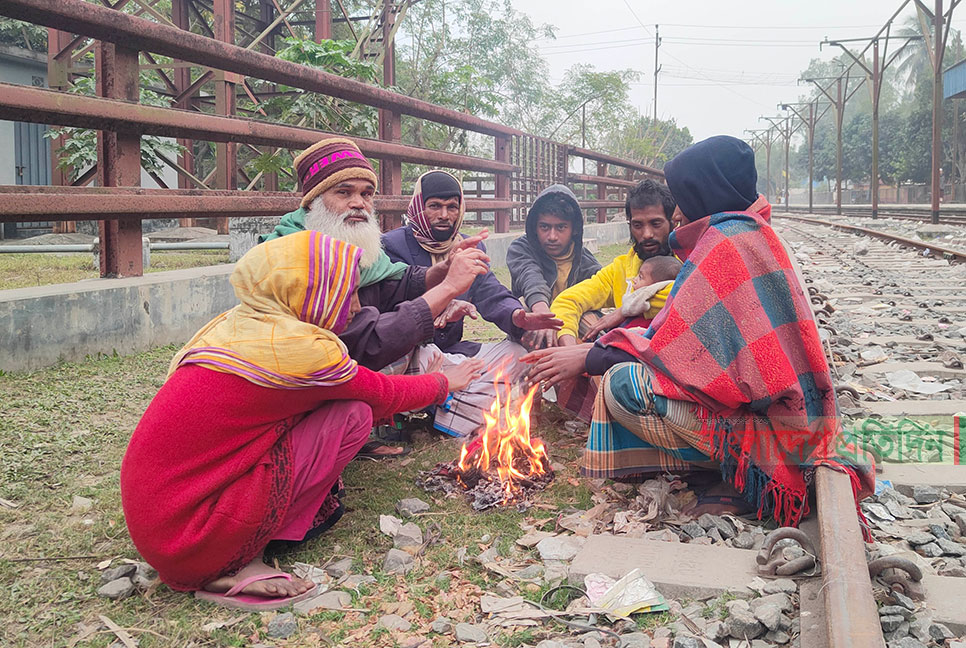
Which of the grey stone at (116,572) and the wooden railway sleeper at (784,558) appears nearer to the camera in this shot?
the wooden railway sleeper at (784,558)

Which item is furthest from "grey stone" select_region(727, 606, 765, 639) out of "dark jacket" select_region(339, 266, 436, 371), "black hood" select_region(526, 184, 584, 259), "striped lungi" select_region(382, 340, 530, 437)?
"black hood" select_region(526, 184, 584, 259)

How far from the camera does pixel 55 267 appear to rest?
7.04 metres

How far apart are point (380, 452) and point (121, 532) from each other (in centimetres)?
123

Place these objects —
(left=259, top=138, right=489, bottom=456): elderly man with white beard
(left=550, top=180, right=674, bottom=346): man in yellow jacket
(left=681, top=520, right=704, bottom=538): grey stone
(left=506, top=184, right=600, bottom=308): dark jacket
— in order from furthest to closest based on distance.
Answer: (left=506, top=184, right=600, bottom=308): dark jacket < (left=550, top=180, right=674, bottom=346): man in yellow jacket < (left=259, top=138, right=489, bottom=456): elderly man with white beard < (left=681, top=520, right=704, bottom=538): grey stone

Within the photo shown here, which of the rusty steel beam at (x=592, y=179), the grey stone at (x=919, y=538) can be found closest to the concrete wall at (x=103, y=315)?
the grey stone at (x=919, y=538)

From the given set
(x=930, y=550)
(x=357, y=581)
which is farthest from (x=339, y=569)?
(x=930, y=550)

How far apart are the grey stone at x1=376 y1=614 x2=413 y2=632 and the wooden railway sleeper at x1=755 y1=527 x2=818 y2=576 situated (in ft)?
3.36

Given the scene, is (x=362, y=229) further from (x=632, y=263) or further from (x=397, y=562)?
(x=397, y=562)

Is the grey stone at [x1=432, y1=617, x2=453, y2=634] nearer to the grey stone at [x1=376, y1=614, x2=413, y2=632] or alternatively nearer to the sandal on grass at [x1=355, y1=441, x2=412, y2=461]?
the grey stone at [x1=376, y1=614, x2=413, y2=632]

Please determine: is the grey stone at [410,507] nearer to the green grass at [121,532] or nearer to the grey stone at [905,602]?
the green grass at [121,532]

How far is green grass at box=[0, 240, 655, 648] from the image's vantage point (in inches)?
82.1

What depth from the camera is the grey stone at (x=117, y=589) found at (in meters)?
2.23

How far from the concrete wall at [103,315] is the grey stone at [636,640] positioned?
11.2ft

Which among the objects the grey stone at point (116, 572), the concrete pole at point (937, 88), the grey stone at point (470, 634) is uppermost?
the concrete pole at point (937, 88)
